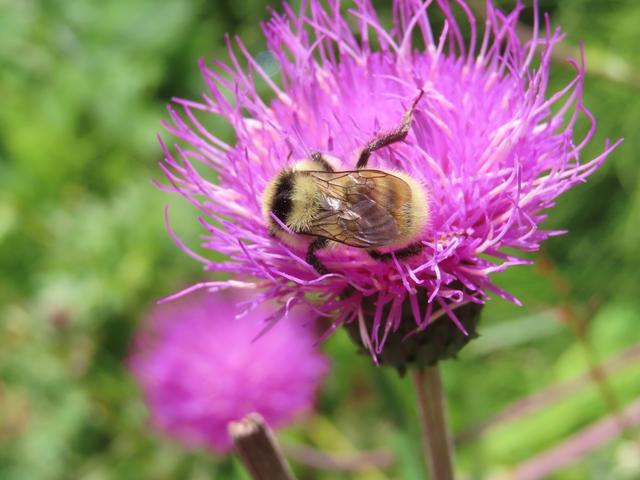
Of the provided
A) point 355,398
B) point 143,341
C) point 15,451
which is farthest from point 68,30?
point 355,398

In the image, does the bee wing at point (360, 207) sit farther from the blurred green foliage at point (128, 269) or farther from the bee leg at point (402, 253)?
the blurred green foliage at point (128, 269)

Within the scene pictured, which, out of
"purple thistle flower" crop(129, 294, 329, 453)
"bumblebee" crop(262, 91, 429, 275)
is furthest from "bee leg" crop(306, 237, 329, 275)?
"purple thistle flower" crop(129, 294, 329, 453)

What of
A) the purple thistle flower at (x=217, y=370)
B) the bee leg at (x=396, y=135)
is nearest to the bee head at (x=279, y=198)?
the bee leg at (x=396, y=135)

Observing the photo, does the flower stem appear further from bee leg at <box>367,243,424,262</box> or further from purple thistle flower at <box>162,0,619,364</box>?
bee leg at <box>367,243,424,262</box>

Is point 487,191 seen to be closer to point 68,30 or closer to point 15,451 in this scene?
point 15,451

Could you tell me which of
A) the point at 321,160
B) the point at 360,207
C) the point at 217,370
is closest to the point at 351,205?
the point at 360,207
